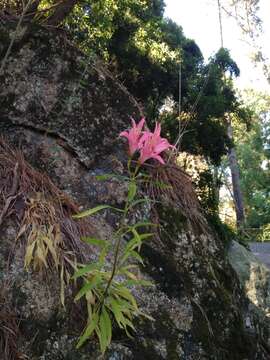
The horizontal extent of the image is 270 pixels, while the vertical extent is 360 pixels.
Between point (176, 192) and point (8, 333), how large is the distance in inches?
74.5

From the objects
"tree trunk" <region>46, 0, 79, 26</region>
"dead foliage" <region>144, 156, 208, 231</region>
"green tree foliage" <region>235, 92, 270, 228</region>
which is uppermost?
"green tree foliage" <region>235, 92, 270, 228</region>

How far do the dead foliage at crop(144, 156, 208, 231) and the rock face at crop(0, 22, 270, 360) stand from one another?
30 mm

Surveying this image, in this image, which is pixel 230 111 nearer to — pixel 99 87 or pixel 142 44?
pixel 142 44

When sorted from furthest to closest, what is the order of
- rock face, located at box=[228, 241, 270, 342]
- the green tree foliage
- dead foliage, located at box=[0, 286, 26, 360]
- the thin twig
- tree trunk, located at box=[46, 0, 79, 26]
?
the green tree foliage
rock face, located at box=[228, 241, 270, 342]
tree trunk, located at box=[46, 0, 79, 26]
the thin twig
dead foliage, located at box=[0, 286, 26, 360]

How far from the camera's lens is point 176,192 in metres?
3.97

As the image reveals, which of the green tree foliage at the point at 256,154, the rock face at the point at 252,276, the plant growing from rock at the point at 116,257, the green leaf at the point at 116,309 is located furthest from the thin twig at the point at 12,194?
the green tree foliage at the point at 256,154

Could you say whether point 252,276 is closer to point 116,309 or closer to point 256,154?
point 116,309

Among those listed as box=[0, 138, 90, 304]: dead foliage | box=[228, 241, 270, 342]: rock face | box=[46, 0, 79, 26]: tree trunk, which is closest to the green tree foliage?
box=[228, 241, 270, 342]: rock face

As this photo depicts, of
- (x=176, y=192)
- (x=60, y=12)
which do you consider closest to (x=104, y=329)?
(x=176, y=192)

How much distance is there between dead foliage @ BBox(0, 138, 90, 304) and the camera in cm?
271

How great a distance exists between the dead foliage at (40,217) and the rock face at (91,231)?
17 mm

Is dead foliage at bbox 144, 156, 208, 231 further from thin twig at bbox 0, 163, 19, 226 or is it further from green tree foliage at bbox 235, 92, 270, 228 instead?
green tree foliage at bbox 235, 92, 270, 228

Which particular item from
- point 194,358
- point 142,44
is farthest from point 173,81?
point 194,358

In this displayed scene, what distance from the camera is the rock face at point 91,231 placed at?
2.66m
